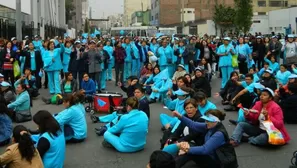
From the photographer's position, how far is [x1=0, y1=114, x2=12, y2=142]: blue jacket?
8.03 metres

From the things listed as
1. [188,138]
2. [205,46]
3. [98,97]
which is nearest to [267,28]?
[205,46]

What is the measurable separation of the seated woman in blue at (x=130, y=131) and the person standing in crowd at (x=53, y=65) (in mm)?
6756

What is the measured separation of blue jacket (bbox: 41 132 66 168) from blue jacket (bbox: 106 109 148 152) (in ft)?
4.60

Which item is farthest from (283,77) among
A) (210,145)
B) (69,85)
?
(210,145)

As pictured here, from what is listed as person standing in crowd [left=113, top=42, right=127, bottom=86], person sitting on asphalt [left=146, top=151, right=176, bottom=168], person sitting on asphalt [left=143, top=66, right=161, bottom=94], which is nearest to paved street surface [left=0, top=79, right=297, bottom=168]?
person sitting on asphalt [left=146, top=151, right=176, bottom=168]

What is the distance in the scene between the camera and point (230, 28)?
4894 centimetres

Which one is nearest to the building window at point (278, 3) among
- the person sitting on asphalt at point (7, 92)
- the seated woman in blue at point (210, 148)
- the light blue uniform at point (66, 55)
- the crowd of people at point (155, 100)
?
the crowd of people at point (155, 100)

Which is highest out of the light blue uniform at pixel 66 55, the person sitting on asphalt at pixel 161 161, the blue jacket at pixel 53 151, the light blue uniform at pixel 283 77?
the light blue uniform at pixel 66 55

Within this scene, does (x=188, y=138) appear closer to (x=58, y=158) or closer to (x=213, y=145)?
(x=213, y=145)

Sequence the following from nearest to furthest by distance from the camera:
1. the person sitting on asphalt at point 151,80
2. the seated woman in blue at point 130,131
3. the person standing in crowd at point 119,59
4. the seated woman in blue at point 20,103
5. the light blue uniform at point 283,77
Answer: the seated woman in blue at point 130,131 → the seated woman in blue at point 20,103 → the light blue uniform at point 283,77 → the person sitting on asphalt at point 151,80 → the person standing in crowd at point 119,59

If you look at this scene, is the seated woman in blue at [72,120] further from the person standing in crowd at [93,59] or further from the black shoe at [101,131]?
the person standing in crowd at [93,59]

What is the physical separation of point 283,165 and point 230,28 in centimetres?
4338

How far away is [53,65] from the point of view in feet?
45.7

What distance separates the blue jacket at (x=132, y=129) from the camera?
7.23 metres
